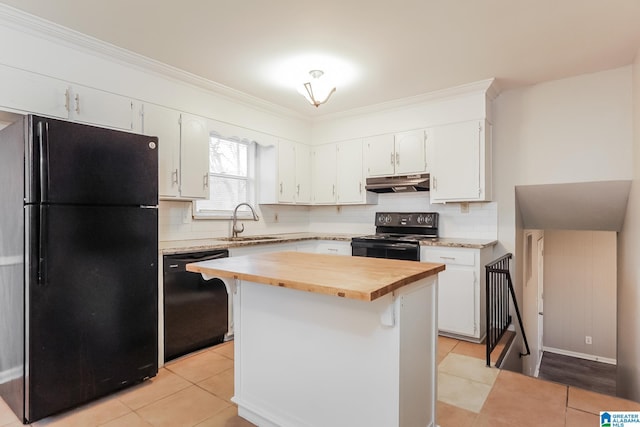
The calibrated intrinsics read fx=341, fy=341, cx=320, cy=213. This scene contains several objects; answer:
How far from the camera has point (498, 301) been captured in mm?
3303

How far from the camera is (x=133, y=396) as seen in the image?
229 centimetres

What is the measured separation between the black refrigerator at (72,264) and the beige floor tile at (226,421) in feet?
2.38

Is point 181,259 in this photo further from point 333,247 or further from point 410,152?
point 410,152

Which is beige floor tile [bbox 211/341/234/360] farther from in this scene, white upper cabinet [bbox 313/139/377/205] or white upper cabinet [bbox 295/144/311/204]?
white upper cabinet [bbox 313/139/377/205]

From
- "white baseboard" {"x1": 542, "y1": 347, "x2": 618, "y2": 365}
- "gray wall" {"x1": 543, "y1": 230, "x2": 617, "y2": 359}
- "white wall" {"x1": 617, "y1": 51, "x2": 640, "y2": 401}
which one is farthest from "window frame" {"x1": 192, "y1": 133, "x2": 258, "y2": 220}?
"white baseboard" {"x1": 542, "y1": 347, "x2": 618, "y2": 365}

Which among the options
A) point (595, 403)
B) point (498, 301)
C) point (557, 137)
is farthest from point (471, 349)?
point (557, 137)

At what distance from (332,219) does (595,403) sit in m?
3.37

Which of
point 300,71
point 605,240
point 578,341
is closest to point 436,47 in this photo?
point 300,71

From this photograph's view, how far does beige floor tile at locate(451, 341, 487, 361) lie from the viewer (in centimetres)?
295

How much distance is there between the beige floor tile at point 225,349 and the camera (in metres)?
2.97

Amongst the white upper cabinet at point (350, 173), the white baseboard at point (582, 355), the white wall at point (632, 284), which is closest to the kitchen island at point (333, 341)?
the white wall at point (632, 284)

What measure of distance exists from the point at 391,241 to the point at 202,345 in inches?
82.1

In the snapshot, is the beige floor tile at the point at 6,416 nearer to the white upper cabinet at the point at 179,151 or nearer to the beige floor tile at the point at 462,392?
the white upper cabinet at the point at 179,151

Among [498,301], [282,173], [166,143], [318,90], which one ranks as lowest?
[498,301]
